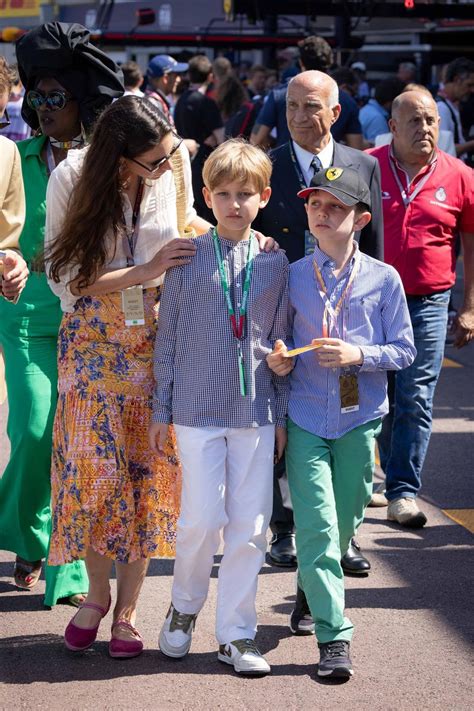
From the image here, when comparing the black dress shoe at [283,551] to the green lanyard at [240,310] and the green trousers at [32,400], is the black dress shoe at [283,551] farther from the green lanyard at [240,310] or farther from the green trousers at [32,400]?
the green lanyard at [240,310]

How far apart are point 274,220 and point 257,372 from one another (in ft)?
4.26

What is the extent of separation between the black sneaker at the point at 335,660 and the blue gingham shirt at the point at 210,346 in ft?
2.55

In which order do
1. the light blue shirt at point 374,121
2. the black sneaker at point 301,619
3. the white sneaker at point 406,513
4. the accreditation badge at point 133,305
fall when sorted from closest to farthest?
the accreditation badge at point 133,305 < the black sneaker at point 301,619 < the white sneaker at point 406,513 < the light blue shirt at point 374,121

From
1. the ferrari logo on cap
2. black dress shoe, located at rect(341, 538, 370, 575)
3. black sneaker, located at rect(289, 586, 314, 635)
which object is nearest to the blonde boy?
the ferrari logo on cap

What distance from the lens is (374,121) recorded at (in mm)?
12695

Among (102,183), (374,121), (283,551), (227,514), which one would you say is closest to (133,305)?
(102,183)

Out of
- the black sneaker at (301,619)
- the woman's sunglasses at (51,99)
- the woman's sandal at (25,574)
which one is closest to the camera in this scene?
the black sneaker at (301,619)

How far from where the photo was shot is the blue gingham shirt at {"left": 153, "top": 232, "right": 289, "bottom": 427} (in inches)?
167

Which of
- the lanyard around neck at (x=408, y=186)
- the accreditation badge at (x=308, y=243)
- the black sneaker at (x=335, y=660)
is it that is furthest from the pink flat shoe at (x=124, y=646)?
the lanyard around neck at (x=408, y=186)

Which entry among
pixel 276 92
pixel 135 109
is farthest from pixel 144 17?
pixel 135 109

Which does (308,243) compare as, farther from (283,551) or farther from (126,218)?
(283,551)

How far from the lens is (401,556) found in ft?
18.7

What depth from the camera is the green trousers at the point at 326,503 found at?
14.0 feet

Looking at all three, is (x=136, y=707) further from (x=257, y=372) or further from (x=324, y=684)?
(x=257, y=372)
